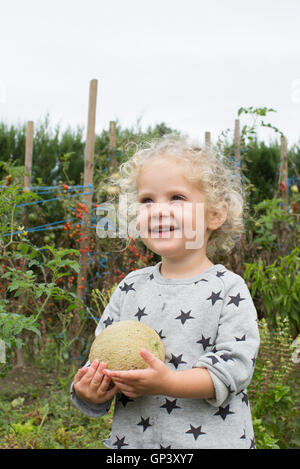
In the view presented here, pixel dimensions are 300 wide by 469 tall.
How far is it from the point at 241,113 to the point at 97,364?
177 inches

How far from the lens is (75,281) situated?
525 centimetres

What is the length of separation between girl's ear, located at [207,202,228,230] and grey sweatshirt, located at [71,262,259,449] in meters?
0.16

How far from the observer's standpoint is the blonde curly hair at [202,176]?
5.44 feet

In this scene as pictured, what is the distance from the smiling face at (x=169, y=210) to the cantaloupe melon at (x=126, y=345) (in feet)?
0.82

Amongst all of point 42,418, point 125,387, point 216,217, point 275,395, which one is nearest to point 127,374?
point 125,387

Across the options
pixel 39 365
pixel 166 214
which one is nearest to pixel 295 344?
pixel 166 214

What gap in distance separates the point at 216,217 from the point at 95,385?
0.67m

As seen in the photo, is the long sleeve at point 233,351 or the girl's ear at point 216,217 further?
the girl's ear at point 216,217

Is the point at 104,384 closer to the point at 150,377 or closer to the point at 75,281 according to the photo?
the point at 150,377

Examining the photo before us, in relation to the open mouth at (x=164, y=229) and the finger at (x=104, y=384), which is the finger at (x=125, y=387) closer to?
the finger at (x=104, y=384)

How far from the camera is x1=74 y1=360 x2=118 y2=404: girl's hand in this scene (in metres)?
1.46

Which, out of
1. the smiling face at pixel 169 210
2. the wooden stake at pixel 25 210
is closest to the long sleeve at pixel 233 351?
the smiling face at pixel 169 210

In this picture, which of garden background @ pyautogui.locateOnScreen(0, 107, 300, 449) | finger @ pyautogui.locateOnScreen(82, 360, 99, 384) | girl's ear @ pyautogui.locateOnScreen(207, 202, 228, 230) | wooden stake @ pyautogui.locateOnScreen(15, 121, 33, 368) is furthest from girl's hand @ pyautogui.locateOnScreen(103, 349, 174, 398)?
wooden stake @ pyautogui.locateOnScreen(15, 121, 33, 368)
